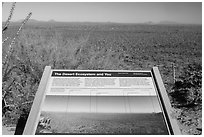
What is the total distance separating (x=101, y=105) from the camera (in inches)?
65.2

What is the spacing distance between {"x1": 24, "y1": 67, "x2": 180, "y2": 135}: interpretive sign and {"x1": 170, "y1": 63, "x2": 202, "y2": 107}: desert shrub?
831mm

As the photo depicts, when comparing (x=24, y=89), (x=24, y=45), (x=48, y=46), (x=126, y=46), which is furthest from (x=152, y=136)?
(x=126, y=46)

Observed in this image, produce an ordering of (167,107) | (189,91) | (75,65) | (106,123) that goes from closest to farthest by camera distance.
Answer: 1. (106,123)
2. (167,107)
3. (189,91)
4. (75,65)

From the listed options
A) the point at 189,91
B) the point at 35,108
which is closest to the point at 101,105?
the point at 35,108

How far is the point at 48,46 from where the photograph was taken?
314cm

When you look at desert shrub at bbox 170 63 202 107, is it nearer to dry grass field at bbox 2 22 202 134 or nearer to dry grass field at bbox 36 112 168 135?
dry grass field at bbox 2 22 202 134

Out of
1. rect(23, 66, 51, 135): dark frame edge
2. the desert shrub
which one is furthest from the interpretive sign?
the desert shrub

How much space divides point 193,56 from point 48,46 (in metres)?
2.38

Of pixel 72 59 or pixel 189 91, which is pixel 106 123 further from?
pixel 72 59

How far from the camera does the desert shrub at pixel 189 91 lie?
2.64 m

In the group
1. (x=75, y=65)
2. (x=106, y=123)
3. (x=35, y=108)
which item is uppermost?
(x=75, y=65)

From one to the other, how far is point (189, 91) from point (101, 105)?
1355 mm

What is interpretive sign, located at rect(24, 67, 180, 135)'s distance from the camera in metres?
1.46

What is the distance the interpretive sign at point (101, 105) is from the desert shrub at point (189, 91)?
831mm
